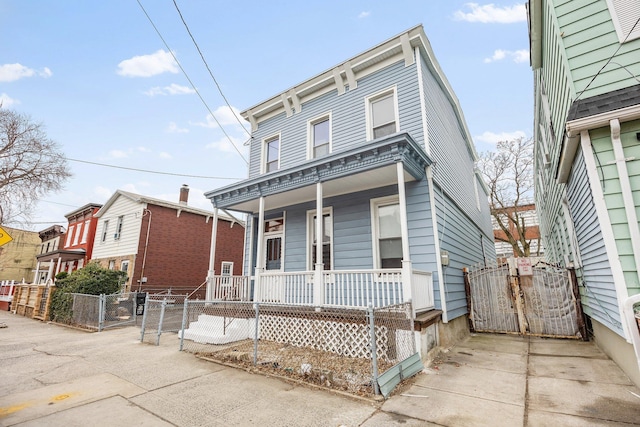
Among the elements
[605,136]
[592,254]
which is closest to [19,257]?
[592,254]

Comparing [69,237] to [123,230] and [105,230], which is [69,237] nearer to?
[105,230]

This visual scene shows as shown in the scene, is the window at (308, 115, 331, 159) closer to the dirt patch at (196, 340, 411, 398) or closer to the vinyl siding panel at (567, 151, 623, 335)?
the dirt patch at (196, 340, 411, 398)

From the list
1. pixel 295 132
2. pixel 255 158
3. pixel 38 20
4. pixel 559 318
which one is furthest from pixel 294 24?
pixel 559 318

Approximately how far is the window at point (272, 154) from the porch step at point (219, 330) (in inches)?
213

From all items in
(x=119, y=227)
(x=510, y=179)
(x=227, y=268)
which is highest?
(x=510, y=179)

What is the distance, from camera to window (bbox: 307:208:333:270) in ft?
27.5

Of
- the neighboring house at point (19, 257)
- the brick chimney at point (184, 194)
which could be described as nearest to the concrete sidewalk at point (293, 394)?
the brick chimney at point (184, 194)

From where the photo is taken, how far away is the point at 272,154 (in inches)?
424

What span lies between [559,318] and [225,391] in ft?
27.4

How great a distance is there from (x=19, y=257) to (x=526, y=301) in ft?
157

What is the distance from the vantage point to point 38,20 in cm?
920

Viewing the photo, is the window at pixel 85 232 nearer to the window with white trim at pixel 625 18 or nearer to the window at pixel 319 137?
the window at pixel 319 137

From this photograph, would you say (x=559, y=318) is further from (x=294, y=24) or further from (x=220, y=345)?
(x=294, y=24)

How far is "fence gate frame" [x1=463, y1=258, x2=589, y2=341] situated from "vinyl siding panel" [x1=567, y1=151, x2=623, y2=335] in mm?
1349
